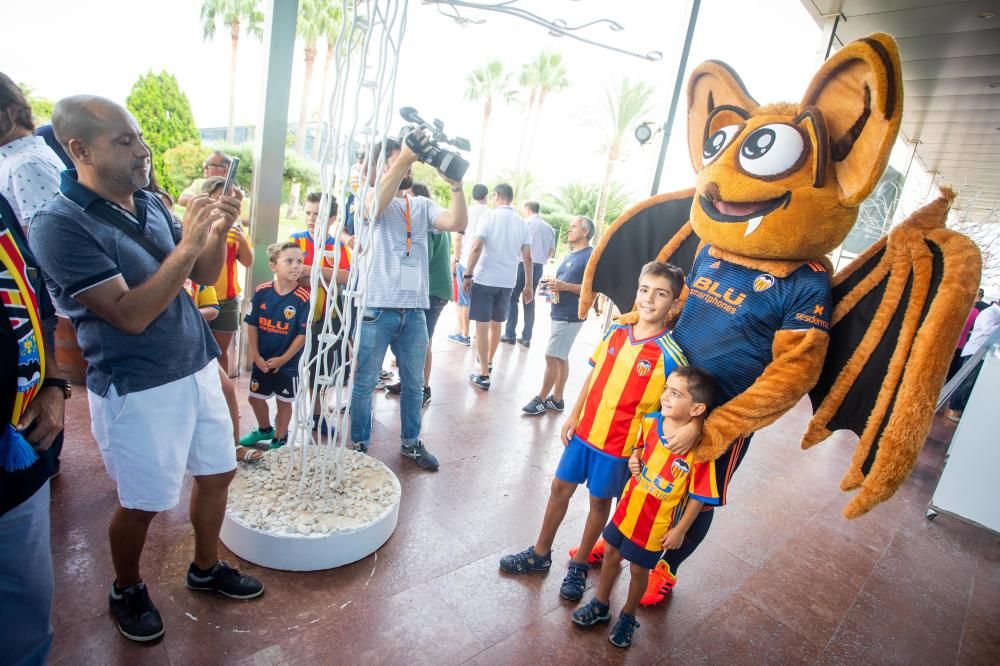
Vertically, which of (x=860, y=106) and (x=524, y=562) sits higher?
(x=860, y=106)

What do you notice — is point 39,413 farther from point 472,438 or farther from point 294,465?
point 472,438

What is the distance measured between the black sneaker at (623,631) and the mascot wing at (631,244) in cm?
132

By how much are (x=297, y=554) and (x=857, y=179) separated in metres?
2.46

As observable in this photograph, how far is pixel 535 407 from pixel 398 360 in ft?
5.00

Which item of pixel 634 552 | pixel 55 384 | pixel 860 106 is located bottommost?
pixel 634 552

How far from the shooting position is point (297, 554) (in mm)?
2064

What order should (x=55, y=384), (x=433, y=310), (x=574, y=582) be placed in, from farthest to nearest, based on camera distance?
(x=433, y=310) < (x=574, y=582) < (x=55, y=384)

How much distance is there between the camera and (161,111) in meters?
11.8

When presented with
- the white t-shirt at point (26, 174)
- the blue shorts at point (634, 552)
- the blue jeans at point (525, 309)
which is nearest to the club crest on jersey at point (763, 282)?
the blue shorts at point (634, 552)

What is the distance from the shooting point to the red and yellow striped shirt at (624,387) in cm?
194

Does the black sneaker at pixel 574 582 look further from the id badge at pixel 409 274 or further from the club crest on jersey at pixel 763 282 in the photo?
the id badge at pixel 409 274

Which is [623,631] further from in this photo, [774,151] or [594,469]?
[774,151]

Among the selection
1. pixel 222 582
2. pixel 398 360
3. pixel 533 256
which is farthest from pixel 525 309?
pixel 222 582

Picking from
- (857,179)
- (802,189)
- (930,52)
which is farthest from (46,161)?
(930,52)
